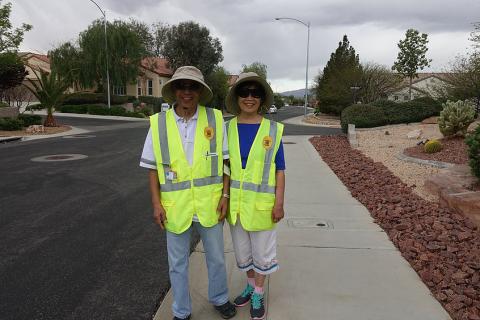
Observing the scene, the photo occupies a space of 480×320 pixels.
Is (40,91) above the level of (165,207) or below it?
above

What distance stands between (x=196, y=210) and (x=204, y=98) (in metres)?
0.81

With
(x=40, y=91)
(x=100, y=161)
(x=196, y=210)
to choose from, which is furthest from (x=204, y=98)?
(x=40, y=91)

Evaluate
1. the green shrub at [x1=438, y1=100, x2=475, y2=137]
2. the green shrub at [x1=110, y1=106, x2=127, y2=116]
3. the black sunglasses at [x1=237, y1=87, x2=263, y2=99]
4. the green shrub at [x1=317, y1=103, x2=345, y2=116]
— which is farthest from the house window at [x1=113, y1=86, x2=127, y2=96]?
the black sunglasses at [x1=237, y1=87, x2=263, y2=99]

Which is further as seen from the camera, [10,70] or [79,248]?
[10,70]

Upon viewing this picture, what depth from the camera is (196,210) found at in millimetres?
2635

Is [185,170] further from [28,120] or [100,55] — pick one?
[100,55]

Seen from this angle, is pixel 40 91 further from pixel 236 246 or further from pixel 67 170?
pixel 236 246

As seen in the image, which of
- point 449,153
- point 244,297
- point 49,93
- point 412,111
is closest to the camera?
point 244,297

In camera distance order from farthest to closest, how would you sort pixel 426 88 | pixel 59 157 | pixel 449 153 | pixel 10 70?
pixel 426 88 → pixel 10 70 → pixel 59 157 → pixel 449 153

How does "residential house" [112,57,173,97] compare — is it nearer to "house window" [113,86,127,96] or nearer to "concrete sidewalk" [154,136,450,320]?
"house window" [113,86,127,96]

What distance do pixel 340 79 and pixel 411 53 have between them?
655 inches

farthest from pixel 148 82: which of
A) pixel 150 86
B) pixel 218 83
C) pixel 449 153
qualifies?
pixel 449 153

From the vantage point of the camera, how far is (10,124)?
17469 mm

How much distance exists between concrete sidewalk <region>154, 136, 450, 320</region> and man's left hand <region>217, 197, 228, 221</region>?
0.79 m
